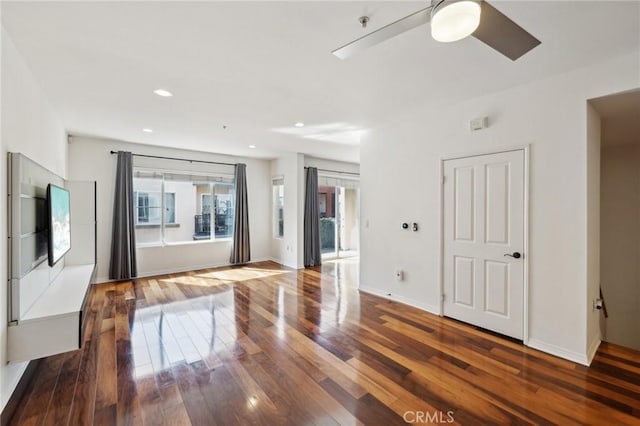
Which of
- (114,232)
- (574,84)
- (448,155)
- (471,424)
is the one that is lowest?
(471,424)

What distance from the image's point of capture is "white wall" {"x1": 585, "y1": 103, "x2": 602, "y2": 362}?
2.52 meters

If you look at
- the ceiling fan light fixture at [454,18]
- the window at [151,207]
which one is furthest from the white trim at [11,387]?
the window at [151,207]

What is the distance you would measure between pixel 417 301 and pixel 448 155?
1.93 meters

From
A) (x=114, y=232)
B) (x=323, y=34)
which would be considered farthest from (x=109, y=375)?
(x=114, y=232)

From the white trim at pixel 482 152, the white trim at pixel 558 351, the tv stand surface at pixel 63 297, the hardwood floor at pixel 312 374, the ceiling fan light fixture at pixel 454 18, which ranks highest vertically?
the ceiling fan light fixture at pixel 454 18

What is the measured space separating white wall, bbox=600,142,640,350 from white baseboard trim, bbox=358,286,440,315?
8.47 ft

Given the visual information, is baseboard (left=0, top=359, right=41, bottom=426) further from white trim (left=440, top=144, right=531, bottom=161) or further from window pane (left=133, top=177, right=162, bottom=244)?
white trim (left=440, top=144, right=531, bottom=161)

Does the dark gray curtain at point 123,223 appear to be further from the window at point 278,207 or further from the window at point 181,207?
the window at point 278,207

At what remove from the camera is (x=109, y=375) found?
2346mm

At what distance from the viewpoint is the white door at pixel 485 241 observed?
2.92 meters

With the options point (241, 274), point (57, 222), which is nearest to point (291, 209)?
point (241, 274)

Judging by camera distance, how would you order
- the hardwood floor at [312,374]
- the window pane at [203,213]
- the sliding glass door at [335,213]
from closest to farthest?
the hardwood floor at [312,374]
the window pane at [203,213]
the sliding glass door at [335,213]

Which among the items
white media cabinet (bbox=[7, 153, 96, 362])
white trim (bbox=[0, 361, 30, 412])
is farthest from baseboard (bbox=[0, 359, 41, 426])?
white media cabinet (bbox=[7, 153, 96, 362])

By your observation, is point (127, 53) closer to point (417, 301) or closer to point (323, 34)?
point (323, 34)
